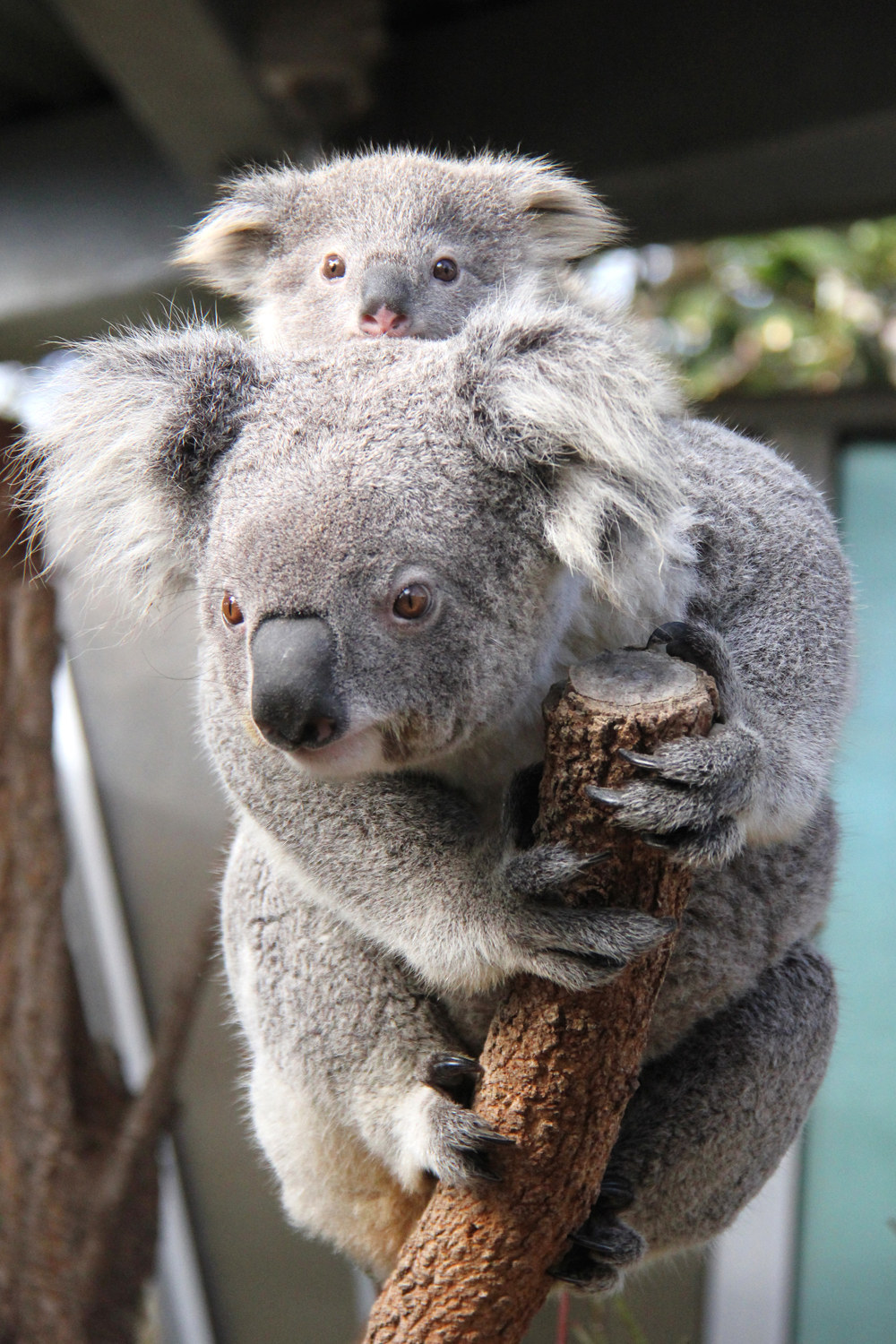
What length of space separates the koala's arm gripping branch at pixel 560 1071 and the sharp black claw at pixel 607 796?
0.04 ft

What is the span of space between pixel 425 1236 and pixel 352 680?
0.81m

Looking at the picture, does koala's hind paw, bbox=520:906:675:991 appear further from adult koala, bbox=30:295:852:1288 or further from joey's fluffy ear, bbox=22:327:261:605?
joey's fluffy ear, bbox=22:327:261:605

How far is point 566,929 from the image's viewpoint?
127 cm

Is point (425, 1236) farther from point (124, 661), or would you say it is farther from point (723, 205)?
point (124, 661)

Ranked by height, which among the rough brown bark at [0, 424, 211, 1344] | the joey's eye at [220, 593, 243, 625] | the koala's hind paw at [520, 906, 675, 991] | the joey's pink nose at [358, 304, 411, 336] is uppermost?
the joey's pink nose at [358, 304, 411, 336]

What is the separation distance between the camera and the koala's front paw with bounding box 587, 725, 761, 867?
3.93 ft

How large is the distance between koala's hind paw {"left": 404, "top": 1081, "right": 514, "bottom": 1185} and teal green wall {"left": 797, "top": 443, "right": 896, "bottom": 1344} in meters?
2.74

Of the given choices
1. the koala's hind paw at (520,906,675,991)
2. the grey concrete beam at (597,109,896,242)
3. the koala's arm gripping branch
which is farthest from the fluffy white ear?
the grey concrete beam at (597,109,896,242)

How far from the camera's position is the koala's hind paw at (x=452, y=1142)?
1.42m

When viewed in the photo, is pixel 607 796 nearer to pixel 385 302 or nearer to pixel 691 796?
pixel 691 796

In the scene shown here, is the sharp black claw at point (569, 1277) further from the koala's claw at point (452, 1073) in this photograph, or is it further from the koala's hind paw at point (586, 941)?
the koala's hind paw at point (586, 941)

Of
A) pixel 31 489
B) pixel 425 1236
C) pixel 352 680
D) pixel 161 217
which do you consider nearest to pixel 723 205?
pixel 161 217

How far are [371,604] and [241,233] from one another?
5.93ft

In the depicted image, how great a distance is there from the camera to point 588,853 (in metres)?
1.25
